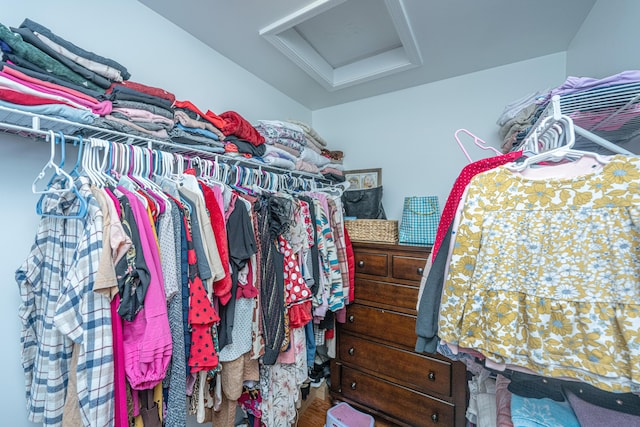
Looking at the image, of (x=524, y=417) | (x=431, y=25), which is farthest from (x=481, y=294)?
(x=431, y=25)

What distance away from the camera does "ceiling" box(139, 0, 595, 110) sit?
128cm

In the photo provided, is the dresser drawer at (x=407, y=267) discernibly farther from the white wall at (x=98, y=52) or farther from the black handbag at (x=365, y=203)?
the white wall at (x=98, y=52)

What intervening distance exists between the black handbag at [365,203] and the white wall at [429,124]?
0.63 ft

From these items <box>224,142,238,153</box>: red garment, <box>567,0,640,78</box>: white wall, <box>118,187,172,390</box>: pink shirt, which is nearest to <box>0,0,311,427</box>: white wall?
<box>224,142,238,153</box>: red garment

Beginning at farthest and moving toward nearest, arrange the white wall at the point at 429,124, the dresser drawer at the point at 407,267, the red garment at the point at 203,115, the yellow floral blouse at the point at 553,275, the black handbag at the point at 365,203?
the black handbag at the point at 365,203
the white wall at the point at 429,124
the dresser drawer at the point at 407,267
the red garment at the point at 203,115
the yellow floral blouse at the point at 553,275

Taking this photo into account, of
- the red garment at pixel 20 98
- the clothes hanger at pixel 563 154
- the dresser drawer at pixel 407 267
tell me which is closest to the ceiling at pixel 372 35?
the red garment at pixel 20 98

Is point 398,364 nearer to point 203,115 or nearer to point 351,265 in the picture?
point 351,265

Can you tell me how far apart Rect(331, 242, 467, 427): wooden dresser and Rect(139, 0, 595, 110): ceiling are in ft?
4.17

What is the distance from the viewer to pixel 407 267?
1.58 m

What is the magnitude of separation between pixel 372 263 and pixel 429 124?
123cm

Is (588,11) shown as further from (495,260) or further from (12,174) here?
(12,174)

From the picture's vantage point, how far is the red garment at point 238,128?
141 cm

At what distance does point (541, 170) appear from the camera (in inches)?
27.7

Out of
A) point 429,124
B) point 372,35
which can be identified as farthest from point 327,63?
point 429,124
